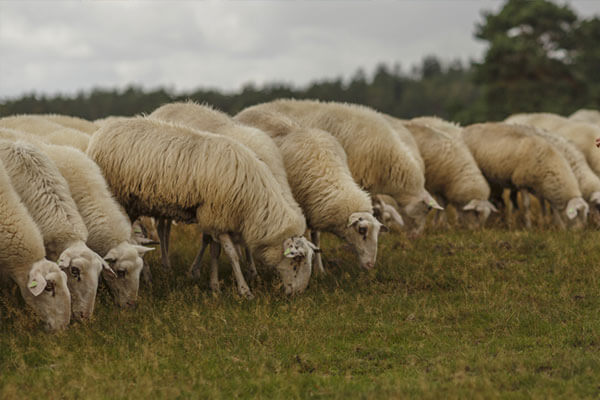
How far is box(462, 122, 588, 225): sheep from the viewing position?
527 inches

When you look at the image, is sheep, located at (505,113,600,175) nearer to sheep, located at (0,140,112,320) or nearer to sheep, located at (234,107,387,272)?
sheep, located at (234,107,387,272)

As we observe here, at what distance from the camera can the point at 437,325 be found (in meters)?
7.28

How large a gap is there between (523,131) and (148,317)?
9876 millimetres

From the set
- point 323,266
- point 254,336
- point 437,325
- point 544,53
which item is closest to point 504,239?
point 323,266

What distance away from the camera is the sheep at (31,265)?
6770 mm

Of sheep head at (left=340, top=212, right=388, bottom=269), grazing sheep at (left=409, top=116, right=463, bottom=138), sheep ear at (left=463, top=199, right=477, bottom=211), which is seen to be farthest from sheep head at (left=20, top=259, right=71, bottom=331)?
grazing sheep at (left=409, top=116, right=463, bottom=138)

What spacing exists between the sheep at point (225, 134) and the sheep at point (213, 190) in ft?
1.38

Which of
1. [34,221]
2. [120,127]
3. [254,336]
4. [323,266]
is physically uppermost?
[120,127]

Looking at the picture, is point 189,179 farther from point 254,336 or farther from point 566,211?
point 566,211

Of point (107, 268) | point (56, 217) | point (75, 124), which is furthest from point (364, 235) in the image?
point (75, 124)

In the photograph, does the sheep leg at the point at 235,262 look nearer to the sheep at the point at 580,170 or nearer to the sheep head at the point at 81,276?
the sheep head at the point at 81,276

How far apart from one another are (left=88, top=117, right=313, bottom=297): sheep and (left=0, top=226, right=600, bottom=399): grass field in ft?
1.84

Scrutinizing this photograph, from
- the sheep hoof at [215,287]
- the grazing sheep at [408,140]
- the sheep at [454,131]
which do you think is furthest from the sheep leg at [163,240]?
the sheep at [454,131]

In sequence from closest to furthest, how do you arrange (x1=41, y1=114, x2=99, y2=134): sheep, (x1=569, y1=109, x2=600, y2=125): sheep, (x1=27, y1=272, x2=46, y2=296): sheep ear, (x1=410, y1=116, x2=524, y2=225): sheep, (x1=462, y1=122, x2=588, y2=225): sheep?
1. (x1=27, y1=272, x2=46, y2=296): sheep ear
2. (x1=41, y1=114, x2=99, y2=134): sheep
3. (x1=462, y1=122, x2=588, y2=225): sheep
4. (x1=410, y1=116, x2=524, y2=225): sheep
5. (x1=569, y1=109, x2=600, y2=125): sheep
